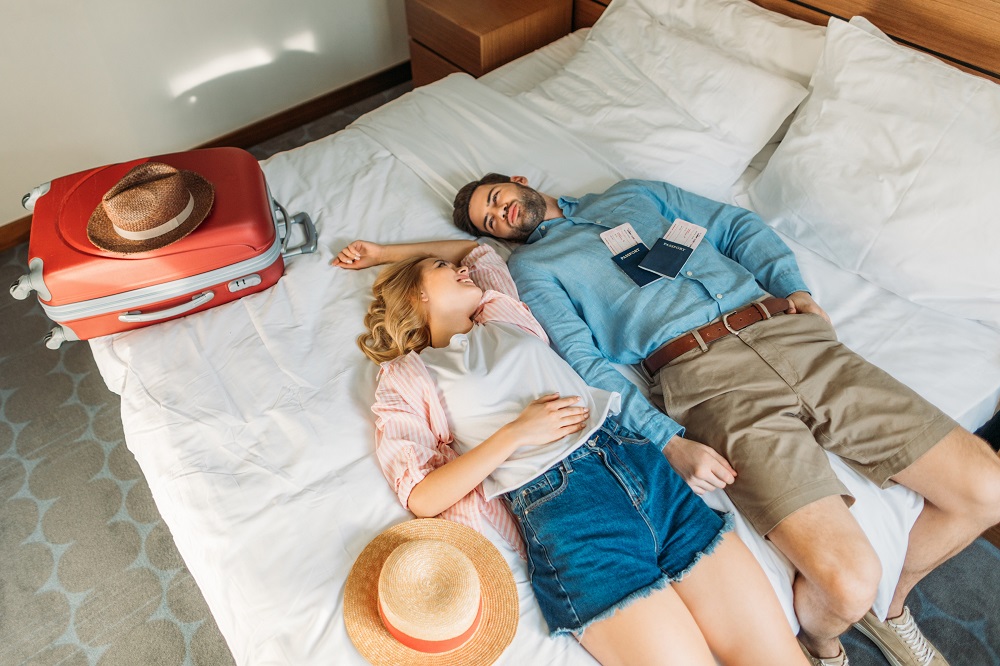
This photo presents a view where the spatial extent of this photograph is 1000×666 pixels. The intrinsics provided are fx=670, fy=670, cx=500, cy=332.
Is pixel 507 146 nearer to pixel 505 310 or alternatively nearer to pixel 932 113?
pixel 505 310

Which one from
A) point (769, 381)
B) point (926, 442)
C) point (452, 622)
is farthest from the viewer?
point (769, 381)

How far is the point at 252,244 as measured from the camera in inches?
68.0

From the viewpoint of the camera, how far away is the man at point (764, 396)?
1.36 m

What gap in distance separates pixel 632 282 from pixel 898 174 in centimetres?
75

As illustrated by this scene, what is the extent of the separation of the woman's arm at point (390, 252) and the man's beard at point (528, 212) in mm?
144

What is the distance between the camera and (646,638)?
1.17 metres

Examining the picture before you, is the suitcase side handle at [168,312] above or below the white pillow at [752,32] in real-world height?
below

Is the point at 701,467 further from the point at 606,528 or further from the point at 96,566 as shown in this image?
the point at 96,566

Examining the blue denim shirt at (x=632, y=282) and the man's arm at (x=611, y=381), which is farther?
the blue denim shirt at (x=632, y=282)

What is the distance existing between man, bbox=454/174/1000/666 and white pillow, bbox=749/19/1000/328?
19cm

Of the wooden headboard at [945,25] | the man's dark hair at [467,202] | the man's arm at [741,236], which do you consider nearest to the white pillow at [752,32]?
the wooden headboard at [945,25]

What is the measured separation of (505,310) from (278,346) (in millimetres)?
581

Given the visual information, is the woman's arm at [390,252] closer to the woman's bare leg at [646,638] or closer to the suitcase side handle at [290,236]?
the suitcase side handle at [290,236]

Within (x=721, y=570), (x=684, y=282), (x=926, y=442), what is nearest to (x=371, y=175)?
(x=684, y=282)
